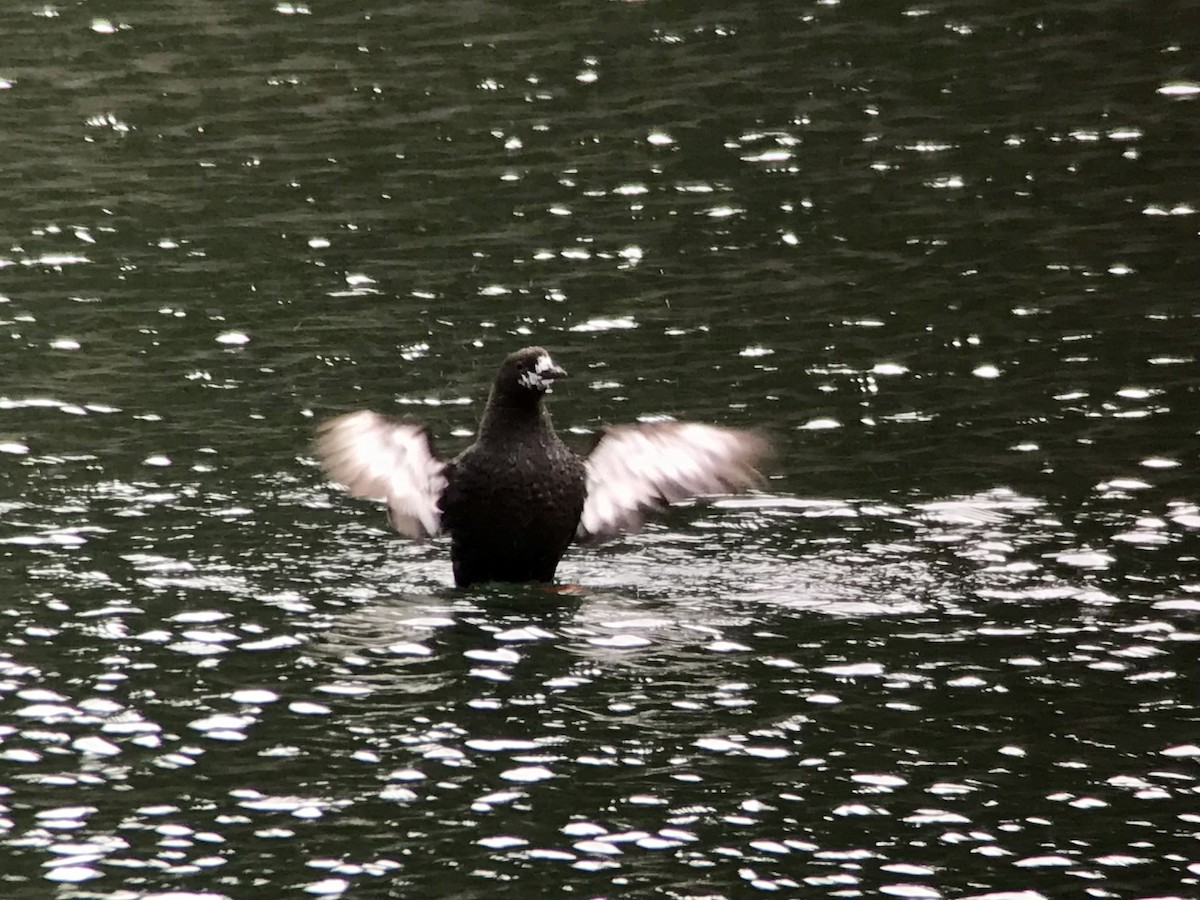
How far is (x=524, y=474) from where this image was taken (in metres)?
16.7

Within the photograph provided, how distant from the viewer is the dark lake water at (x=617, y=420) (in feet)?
44.2

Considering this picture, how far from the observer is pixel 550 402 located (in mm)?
22234

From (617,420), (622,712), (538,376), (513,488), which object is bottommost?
(622,712)

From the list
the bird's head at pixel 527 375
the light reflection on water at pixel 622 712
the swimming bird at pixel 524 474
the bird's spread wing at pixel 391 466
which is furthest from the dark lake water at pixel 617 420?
the bird's head at pixel 527 375

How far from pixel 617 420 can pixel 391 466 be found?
459cm

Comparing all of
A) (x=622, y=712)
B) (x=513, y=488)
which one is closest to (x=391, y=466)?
(x=513, y=488)

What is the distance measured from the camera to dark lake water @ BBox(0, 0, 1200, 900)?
44.2 feet

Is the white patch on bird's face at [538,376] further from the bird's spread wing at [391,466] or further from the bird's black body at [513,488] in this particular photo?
the bird's spread wing at [391,466]

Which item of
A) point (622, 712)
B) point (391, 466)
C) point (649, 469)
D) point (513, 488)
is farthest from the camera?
point (649, 469)

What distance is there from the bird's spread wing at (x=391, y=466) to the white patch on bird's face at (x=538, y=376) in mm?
1026

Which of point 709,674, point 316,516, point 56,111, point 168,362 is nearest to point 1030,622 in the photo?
point 709,674

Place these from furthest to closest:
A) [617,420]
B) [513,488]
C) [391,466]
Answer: [617,420] → [391,466] → [513,488]

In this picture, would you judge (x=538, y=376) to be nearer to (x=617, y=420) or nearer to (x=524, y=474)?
(x=524, y=474)

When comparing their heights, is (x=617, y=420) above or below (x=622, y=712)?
above
